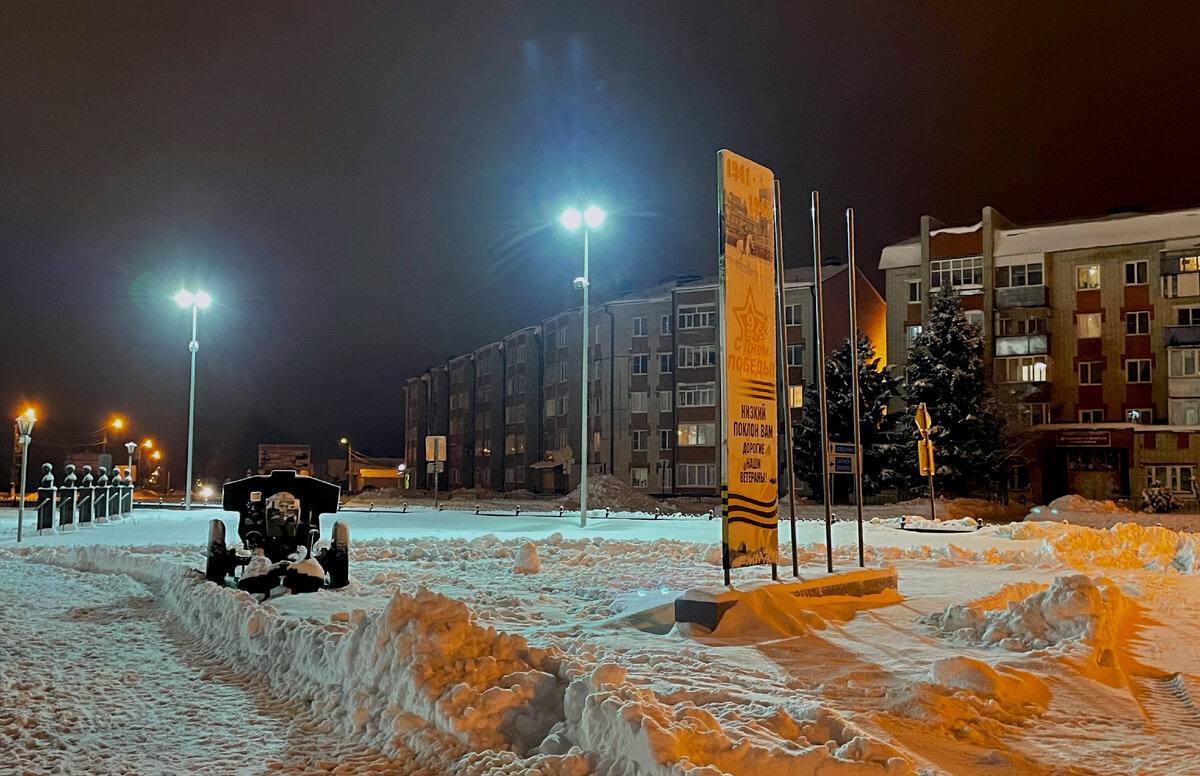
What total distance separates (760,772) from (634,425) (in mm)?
59320

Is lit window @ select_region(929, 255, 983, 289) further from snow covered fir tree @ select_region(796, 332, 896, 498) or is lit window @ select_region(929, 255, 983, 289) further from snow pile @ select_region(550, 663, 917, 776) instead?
snow pile @ select_region(550, 663, 917, 776)

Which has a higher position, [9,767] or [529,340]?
[529,340]

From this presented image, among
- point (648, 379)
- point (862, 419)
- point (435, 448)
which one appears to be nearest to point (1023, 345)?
point (862, 419)

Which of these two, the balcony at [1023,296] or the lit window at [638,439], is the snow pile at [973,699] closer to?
the balcony at [1023,296]

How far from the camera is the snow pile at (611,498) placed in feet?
148

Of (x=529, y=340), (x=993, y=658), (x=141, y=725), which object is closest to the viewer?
(x=141, y=725)

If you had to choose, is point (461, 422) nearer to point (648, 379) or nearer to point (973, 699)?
point (648, 379)

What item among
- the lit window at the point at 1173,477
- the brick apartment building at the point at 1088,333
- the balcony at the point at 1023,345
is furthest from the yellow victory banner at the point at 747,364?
the balcony at the point at 1023,345

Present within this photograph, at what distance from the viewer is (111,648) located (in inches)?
384

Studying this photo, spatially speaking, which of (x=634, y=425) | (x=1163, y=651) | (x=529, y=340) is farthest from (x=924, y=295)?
(x=1163, y=651)

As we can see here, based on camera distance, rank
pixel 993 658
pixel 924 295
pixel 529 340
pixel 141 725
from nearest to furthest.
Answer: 1. pixel 141 725
2. pixel 993 658
3. pixel 924 295
4. pixel 529 340

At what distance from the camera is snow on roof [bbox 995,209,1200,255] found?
2154 inches

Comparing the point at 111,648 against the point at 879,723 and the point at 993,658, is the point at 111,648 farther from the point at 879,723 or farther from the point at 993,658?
the point at 993,658

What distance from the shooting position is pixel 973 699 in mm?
6812
